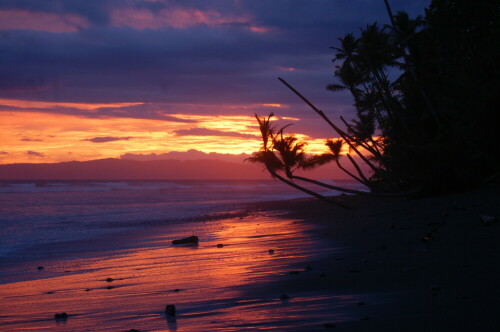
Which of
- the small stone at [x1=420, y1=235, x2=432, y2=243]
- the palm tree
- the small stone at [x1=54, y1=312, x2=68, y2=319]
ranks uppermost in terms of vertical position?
the palm tree

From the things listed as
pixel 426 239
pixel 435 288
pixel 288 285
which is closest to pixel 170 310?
pixel 288 285

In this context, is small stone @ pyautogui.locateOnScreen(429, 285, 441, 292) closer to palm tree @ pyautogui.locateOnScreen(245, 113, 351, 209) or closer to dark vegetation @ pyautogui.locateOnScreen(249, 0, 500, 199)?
dark vegetation @ pyautogui.locateOnScreen(249, 0, 500, 199)

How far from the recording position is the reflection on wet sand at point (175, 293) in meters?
4.84

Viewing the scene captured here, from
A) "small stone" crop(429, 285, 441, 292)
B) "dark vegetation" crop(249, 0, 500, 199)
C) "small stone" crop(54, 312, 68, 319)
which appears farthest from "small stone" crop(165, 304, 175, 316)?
"dark vegetation" crop(249, 0, 500, 199)

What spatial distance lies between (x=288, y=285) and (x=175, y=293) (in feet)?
4.54

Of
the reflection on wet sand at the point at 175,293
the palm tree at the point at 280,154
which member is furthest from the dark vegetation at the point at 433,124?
the reflection on wet sand at the point at 175,293

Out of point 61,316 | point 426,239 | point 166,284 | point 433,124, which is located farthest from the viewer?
point 433,124

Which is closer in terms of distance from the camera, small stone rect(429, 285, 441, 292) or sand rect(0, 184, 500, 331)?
sand rect(0, 184, 500, 331)

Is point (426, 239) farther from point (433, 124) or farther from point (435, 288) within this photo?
point (433, 124)

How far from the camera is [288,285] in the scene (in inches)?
242

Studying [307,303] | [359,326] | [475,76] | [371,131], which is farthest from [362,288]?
[371,131]

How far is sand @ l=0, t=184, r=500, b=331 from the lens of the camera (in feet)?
14.9

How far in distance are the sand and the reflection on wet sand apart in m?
0.02

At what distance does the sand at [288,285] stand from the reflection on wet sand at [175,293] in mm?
18
